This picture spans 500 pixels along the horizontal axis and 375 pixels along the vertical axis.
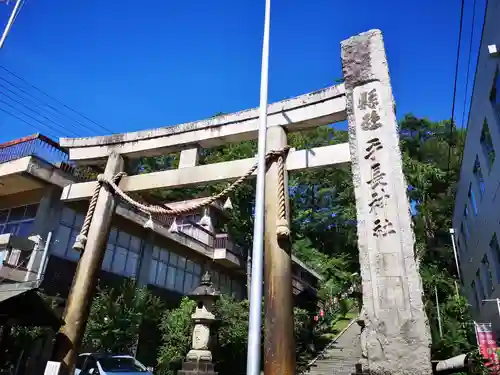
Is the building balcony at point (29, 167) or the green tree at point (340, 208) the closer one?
the building balcony at point (29, 167)

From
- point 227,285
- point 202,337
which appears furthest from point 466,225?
point 202,337

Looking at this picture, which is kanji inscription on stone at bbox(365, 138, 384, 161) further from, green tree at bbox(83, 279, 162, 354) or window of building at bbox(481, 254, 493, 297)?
window of building at bbox(481, 254, 493, 297)

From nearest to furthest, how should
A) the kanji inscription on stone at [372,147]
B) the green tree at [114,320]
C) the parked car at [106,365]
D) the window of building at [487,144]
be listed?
the kanji inscription on stone at [372,147] < the parked car at [106,365] < the green tree at [114,320] < the window of building at [487,144]

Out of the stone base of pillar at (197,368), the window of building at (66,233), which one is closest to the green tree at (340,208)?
the window of building at (66,233)

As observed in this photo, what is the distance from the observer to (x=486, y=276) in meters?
16.5

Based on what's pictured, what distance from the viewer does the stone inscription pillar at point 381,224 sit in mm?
5336

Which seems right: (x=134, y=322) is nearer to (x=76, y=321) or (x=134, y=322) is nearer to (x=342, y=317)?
(x=76, y=321)

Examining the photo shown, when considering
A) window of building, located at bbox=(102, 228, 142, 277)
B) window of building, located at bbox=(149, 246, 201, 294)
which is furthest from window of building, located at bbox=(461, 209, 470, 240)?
window of building, located at bbox=(102, 228, 142, 277)

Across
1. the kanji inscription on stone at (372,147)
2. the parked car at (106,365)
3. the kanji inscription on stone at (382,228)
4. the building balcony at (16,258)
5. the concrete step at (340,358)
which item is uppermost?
the kanji inscription on stone at (372,147)

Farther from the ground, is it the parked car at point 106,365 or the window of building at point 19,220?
the window of building at point 19,220

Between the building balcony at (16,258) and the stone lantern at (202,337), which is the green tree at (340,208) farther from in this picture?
the building balcony at (16,258)

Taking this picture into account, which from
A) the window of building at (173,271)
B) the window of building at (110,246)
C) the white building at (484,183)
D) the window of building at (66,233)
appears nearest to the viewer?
the white building at (484,183)

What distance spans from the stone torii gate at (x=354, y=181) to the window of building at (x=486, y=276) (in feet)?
39.8

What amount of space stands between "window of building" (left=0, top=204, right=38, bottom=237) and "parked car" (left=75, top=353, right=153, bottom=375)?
5880 mm
